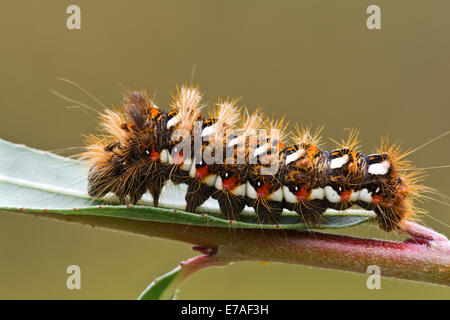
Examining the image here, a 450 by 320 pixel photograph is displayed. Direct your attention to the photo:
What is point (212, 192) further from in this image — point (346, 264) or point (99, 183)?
point (346, 264)

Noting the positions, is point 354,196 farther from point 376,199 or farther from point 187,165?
point 187,165

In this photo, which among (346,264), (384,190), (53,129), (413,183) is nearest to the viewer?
(346,264)

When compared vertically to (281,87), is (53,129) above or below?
below

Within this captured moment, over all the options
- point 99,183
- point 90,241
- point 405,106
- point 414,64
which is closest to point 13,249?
point 90,241

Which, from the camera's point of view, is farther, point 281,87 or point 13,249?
point 281,87

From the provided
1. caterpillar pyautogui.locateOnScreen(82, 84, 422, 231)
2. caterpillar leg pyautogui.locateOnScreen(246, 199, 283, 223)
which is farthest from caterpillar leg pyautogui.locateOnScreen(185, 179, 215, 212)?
caterpillar leg pyautogui.locateOnScreen(246, 199, 283, 223)

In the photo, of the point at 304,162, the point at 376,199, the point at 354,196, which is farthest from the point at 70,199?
the point at 376,199

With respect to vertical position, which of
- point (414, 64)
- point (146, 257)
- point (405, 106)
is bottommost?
point (146, 257)
